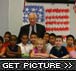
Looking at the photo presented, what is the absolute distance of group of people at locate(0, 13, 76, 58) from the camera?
6.91 meters

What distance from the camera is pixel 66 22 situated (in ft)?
28.5

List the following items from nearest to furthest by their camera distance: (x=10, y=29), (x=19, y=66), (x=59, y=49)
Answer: (x=19, y=66)
(x=59, y=49)
(x=10, y=29)

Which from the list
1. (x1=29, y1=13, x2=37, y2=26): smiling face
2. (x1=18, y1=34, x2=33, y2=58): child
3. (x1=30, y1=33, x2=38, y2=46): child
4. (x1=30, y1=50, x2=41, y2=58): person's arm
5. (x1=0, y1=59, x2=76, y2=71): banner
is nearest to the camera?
(x1=0, y1=59, x2=76, y2=71): banner

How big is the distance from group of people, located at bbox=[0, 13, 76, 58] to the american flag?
427 millimetres

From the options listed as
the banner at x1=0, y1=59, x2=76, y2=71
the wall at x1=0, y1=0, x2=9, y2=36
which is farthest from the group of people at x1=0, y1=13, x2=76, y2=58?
the banner at x1=0, y1=59, x2=76, y2=71

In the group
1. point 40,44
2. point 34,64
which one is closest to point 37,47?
point 40,44

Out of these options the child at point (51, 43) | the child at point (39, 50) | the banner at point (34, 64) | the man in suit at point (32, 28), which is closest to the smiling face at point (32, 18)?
the man in suit at point (32, 28)

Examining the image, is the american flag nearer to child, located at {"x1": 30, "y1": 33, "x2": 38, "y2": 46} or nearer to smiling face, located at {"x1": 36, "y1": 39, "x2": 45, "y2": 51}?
child, located at {"x1": 30, "y1": 33, "x2": 38, "y2": 46}

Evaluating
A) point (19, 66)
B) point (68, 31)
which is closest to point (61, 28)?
point (68, 31)

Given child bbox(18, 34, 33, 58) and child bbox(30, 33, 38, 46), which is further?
child bbox(30, 33, 38, 46)

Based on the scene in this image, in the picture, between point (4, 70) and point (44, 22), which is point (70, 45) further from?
point (4, 70)

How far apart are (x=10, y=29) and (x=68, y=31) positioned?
3.87 ft

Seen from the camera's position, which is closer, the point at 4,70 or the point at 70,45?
the point at 4,70

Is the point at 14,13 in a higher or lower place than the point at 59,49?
higher
